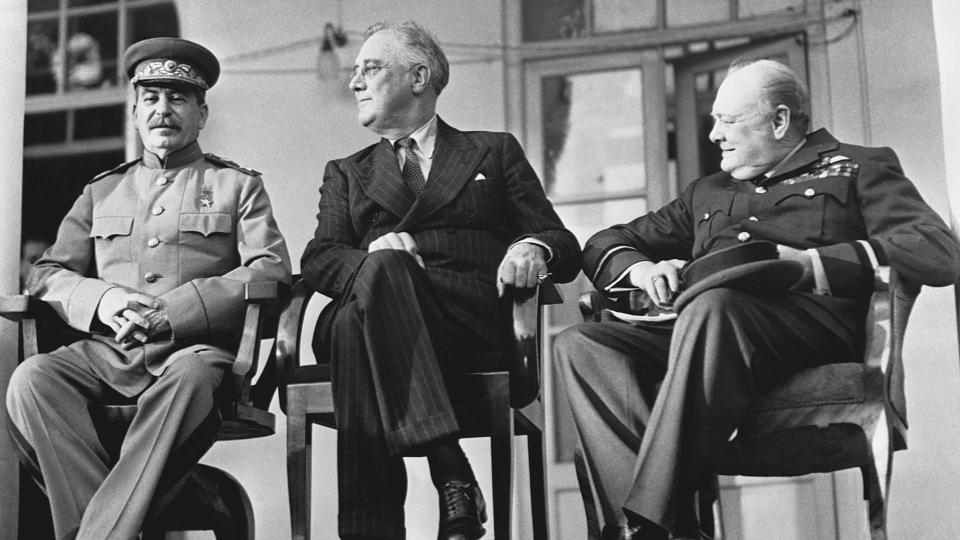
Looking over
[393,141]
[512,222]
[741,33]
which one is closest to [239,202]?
[393,141]

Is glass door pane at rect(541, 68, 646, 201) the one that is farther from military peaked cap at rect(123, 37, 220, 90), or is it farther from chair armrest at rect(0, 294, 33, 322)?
chair armrest at rect(0, 294, 33, 322)

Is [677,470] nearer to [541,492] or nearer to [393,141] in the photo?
[541,492]

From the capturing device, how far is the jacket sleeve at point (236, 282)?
4020 millimetres

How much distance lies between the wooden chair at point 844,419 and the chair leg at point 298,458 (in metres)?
1.02

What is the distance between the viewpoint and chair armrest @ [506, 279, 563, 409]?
378 cm

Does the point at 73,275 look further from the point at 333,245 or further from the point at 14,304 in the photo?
the point at 333,245

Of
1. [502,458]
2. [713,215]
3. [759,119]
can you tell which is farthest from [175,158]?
[759,119]

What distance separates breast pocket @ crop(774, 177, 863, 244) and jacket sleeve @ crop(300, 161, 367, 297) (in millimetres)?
1131

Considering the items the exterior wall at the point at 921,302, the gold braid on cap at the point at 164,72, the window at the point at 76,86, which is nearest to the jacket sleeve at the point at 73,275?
the gold braid on cap at the point at 164,72

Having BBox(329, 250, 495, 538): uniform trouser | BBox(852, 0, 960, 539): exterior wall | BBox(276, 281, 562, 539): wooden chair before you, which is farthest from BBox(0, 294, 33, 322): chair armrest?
BBox(852, 0, 960, 539): exterior wall

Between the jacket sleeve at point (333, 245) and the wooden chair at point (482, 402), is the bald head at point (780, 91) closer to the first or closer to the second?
the wooden chair at point (482, 402)

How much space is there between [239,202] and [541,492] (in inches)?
46.9

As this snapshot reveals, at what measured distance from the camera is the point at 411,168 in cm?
425

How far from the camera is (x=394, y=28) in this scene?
171 inches
